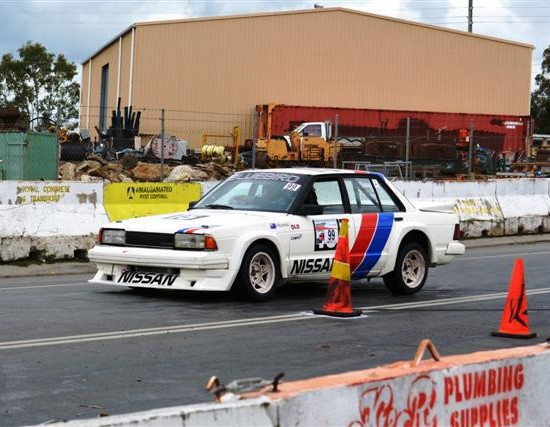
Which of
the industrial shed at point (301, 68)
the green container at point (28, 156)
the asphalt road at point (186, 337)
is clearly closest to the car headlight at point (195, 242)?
the asphalt road at point (186, 337)

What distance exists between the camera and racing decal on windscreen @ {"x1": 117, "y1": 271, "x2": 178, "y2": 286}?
10898 mm

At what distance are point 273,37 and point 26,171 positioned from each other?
1248 inches

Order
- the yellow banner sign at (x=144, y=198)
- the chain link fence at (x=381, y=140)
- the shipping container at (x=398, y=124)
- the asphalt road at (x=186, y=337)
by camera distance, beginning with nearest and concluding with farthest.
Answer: the asphalt road at (x=186, y=337)
the yellow banner sign at (x=144, y=198)
the chain link fence at (x=381, y=140)
the shipping container at (x=398, y=124)

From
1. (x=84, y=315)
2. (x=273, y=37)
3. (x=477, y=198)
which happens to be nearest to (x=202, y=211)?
(x=84, y=315)

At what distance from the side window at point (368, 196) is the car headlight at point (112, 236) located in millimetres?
2704

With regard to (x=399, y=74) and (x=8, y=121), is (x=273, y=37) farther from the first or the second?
(x=8, y=121)

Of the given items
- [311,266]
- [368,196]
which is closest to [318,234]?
[311,266]

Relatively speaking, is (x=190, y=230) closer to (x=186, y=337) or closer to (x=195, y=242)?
(x=195, y=242)

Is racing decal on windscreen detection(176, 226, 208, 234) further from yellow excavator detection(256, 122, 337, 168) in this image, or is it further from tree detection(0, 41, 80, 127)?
tree detection(0, 41, 80, 127)

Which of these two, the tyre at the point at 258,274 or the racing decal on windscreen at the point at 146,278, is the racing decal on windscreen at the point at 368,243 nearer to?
the tyre at the point at 258,274

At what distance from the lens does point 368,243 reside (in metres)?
12.1

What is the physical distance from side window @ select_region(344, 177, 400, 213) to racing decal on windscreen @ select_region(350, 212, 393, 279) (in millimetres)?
120

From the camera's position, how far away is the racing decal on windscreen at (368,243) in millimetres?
11961

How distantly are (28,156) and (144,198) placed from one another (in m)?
4.27
